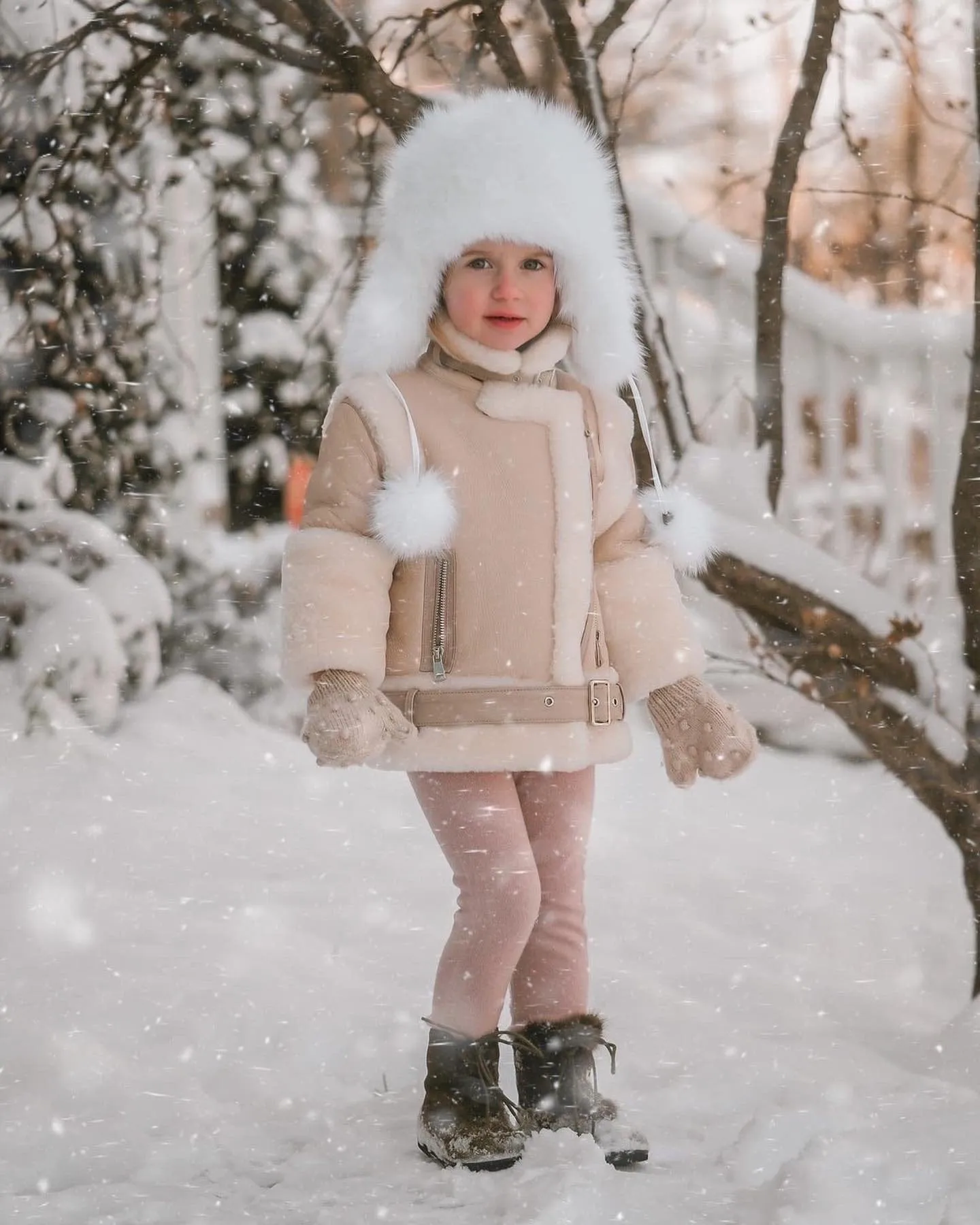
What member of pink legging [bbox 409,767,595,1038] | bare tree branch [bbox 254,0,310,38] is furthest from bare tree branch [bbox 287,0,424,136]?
pink legging [bbox 409,767,595,1038]

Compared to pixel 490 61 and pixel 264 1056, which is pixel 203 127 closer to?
pixel 490 61

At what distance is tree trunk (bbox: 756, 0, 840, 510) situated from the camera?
2.70 metres

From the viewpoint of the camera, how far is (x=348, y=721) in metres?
1.86

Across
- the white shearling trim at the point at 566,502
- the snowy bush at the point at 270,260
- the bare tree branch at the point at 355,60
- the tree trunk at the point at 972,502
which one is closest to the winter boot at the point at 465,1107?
the white shearling trim at the point at 566,502

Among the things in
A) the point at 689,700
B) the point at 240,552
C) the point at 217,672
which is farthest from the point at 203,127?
the point at 689,700

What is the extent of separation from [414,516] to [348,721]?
0.30 m

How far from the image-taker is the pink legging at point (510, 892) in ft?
6.64

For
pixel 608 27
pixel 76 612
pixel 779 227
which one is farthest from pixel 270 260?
pixel 779 227

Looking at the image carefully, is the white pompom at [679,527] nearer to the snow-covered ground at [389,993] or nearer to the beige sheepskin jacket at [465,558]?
the beige sheepskin jacket at [465,558]

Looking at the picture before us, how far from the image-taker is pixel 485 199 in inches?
79.4

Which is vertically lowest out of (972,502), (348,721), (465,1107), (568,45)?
(465,1107)

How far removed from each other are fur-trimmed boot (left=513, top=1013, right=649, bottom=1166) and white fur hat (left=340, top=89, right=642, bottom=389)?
1019mm

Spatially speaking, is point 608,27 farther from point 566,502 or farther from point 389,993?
point 389,993

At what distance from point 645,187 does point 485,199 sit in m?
2.11
